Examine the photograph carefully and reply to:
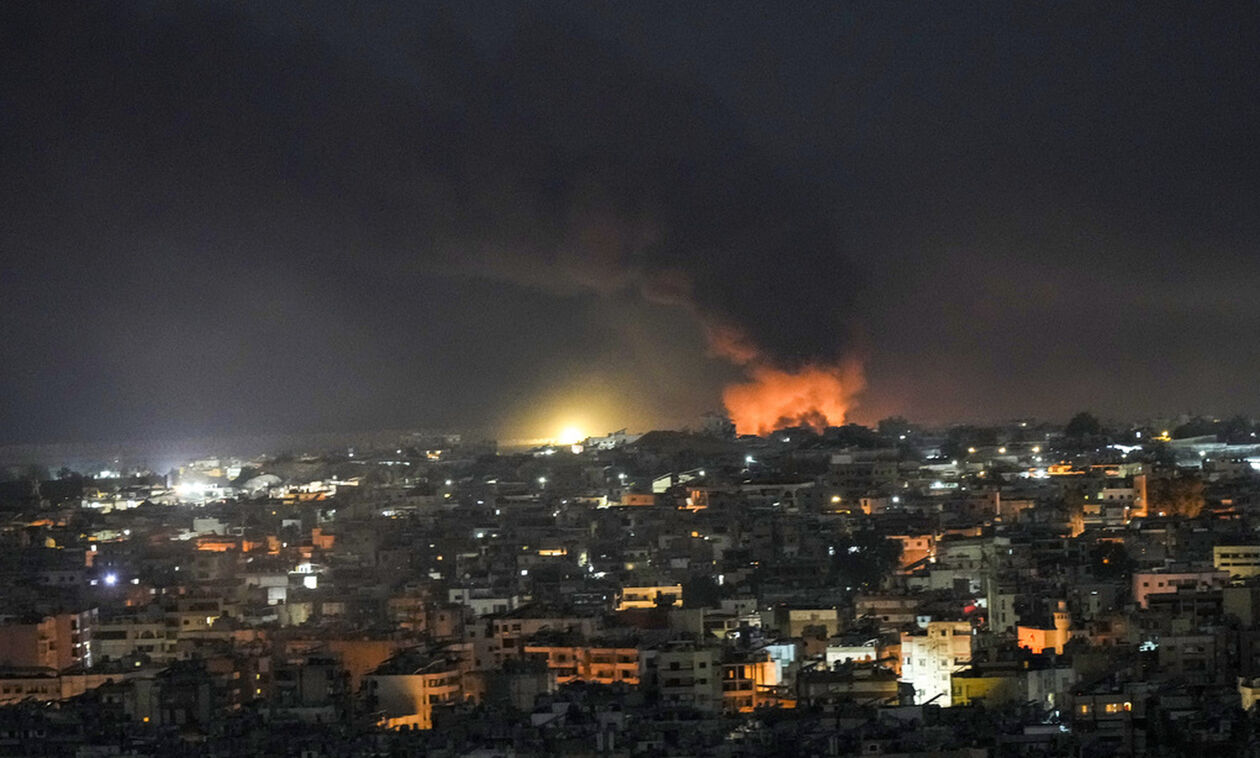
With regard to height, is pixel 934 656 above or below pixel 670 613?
below

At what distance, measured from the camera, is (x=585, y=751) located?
17.4 meters

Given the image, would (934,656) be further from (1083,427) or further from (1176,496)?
(1083,427)

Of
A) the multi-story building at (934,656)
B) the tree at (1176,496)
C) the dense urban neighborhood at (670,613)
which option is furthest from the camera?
the tree at (1176,496)

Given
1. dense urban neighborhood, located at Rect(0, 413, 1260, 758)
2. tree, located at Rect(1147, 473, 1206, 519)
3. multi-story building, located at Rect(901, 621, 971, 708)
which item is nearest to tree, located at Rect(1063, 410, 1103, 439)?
dense urban neighborhood, located at Rect(0, 413, 1260, 758)

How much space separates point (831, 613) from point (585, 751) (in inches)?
323

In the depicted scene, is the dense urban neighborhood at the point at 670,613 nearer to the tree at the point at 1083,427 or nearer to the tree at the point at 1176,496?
the tree at the point at 1176,496

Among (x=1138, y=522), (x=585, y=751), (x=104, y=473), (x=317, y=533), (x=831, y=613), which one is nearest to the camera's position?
(x=585, y=751)

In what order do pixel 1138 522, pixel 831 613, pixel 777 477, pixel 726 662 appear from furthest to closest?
pixel 777 477
pixel 1138 522
pixel 831 613
pixel 726 662

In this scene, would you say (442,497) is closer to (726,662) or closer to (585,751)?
(726,662)

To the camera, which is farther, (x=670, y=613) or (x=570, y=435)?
(x=570, y=435)

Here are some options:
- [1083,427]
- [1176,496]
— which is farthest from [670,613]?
[1083,427]

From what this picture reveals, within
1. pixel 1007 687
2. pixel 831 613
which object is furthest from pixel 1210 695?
pixel 831 613

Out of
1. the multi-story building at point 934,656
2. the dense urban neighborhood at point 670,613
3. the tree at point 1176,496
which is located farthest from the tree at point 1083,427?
the multi-story building at point 934,656

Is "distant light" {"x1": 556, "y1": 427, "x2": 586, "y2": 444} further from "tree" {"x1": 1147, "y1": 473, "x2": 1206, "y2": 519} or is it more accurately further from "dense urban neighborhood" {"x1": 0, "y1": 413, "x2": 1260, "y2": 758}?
"tree" {"x1": 1147, "y1": 473, "x2": 1206, "y2": 519}
